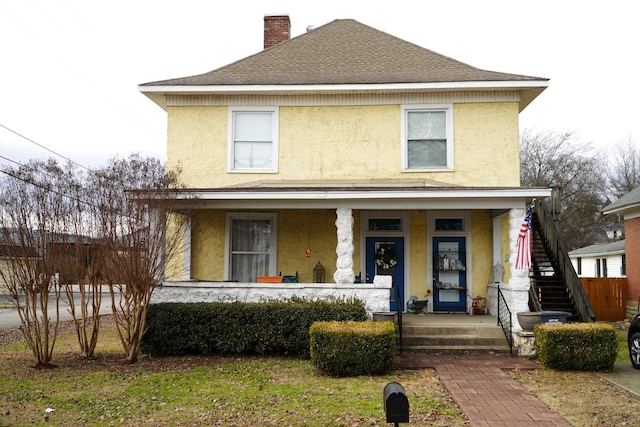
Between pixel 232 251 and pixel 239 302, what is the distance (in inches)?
117

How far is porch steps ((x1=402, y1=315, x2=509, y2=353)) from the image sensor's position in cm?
Answer: 1166

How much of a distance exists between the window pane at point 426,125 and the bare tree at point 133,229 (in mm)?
6502

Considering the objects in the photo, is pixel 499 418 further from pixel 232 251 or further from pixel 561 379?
pixel 232 251

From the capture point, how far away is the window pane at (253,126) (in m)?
14.7

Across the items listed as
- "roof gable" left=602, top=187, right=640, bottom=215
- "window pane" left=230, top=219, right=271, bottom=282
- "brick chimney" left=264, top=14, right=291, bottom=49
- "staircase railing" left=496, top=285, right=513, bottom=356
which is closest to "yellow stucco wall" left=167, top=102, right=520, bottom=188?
"window pane" left=230, top=219, right=271, bottom=282

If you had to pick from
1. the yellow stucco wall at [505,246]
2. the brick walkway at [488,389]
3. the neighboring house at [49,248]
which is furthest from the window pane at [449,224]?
the neighboring house at [49,248]

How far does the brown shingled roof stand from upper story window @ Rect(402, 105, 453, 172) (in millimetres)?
856

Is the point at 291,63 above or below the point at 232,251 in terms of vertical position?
above

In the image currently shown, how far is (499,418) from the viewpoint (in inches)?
286

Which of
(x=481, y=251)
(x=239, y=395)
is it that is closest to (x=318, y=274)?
(x=481, y=251)

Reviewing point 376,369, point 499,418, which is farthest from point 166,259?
point 499,418

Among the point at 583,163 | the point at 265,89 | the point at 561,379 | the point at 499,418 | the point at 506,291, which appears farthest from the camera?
the point at 583,163

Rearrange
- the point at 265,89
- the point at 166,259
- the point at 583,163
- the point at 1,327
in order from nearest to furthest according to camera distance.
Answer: the point at 166,259 < the point at 265,89 < the point at 1,327 < the point at 583,163

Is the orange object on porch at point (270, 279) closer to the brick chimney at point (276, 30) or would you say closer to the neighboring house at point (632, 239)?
the brick chimney at point (276, 30)
